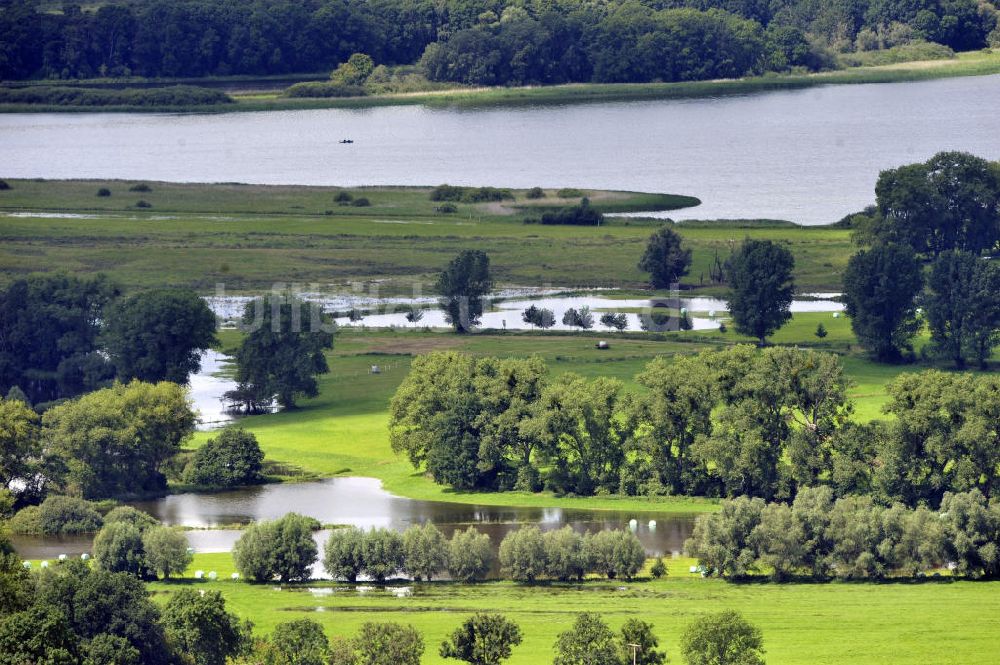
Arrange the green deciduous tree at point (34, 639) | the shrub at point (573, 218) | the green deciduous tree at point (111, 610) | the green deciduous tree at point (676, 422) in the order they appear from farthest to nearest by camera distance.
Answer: the shrub at point (573, 218) → the green deciduous tree at point (676, 422) → the green deciduous tree at point (111, 610) → the green deciduous tree at point (34, 639)

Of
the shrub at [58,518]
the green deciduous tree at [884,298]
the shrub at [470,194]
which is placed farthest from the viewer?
the shrub at [470,194]

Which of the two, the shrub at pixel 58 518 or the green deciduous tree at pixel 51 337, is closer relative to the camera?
the shrub at pixel 58 518

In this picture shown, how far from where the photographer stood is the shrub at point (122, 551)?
68.3 m

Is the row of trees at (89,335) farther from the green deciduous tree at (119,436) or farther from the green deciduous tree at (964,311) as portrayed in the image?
the green deciduous tree at (964,311)

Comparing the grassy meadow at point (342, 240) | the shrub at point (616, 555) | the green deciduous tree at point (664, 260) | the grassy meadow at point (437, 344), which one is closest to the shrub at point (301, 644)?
the grassy meadow at point (437, 344)

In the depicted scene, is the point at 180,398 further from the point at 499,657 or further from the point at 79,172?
the point at 79,172

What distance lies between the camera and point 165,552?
68.8 meters

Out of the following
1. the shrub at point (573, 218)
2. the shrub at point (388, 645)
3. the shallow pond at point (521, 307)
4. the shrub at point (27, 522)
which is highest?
the shrub at point (573, 218)

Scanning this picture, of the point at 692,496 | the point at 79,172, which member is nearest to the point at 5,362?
the point at 692,496

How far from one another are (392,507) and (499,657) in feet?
78.6

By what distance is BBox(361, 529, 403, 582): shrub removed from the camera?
6838 centimetres

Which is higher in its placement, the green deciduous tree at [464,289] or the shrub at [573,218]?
the shrub at [573,218]

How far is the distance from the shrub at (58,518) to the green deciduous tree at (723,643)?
30.7 metres

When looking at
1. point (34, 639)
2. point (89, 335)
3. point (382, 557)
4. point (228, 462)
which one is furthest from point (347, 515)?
point (89, 335)
